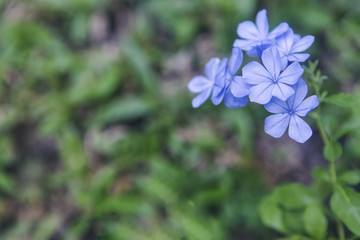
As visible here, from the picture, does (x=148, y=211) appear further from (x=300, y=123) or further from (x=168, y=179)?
(x=300, y=123)

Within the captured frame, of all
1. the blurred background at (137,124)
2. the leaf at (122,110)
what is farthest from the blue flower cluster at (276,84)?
the leaf at (122,110)

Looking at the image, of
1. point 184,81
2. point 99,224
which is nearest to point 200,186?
point 99,224

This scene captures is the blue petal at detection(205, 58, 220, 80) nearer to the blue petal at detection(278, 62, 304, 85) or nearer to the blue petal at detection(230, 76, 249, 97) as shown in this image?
the blue petal at detection(230, 76, 249, 97)

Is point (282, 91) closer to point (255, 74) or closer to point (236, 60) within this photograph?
point (255, 74)

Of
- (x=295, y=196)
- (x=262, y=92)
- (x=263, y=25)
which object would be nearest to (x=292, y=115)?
(x=262, y=92)

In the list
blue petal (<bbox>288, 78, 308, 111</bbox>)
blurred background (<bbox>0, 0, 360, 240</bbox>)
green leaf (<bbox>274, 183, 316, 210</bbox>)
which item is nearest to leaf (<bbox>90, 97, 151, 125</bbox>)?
blurred background (<bbox>0, 0, 360, 240</bbox>)
